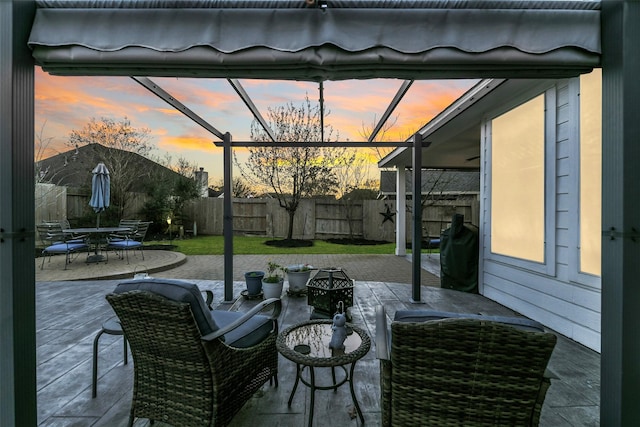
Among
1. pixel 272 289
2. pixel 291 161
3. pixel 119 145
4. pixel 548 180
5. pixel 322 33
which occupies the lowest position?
pixel 272 289

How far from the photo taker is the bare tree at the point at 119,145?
11023 millimetres

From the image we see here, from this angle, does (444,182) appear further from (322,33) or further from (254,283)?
(322,33)

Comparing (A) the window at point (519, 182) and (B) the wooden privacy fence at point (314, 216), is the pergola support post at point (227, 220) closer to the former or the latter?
(A) the window at point (519, 182)

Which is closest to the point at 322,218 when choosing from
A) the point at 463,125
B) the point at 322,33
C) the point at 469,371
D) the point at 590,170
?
the point at 463,125

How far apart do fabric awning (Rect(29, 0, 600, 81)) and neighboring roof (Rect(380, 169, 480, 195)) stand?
11.1m

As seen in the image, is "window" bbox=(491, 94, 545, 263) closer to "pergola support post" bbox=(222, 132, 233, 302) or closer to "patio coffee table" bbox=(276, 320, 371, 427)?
"patio coffee table" bbox=(276, 320, 371, 427)

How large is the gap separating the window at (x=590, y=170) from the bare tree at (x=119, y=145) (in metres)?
12.7

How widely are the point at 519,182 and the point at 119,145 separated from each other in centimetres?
1354

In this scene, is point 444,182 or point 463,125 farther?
point 444,182

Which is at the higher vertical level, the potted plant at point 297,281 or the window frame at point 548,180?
the window frame at point 548,180

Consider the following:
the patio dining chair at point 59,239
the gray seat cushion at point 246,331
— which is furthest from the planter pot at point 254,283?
the patio dining chair at point 59,239

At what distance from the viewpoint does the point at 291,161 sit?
11.3 metres

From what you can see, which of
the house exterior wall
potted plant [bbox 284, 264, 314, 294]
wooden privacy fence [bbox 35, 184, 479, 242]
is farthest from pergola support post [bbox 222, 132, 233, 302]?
wooden privacy fence [bbox 35, 184, 479, 242]

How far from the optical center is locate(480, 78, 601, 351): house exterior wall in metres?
2.94
